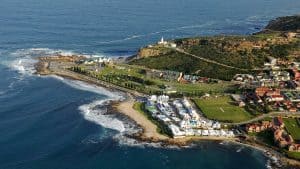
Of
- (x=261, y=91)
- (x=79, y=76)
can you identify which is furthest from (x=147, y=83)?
(x=261, y=91)

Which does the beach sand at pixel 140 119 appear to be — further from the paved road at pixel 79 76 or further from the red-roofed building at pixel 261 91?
the red-roofed building at pixel 261 91

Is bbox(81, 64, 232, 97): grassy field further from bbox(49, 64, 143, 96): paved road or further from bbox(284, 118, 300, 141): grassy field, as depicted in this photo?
bbox(284, 118, 300, 141): grassy field

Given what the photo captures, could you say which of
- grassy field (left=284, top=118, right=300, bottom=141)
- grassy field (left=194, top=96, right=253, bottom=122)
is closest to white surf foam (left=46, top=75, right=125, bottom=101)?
grassy field (left=194, top=96, right=253, bottom=122)

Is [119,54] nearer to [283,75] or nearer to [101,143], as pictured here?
[283,75]

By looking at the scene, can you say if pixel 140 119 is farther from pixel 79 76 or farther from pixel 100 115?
pixel 79 76

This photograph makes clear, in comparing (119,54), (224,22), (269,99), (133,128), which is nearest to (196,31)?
(224,22)

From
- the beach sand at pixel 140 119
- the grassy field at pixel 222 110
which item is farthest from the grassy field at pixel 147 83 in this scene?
the beach sand at pixel 140 119
